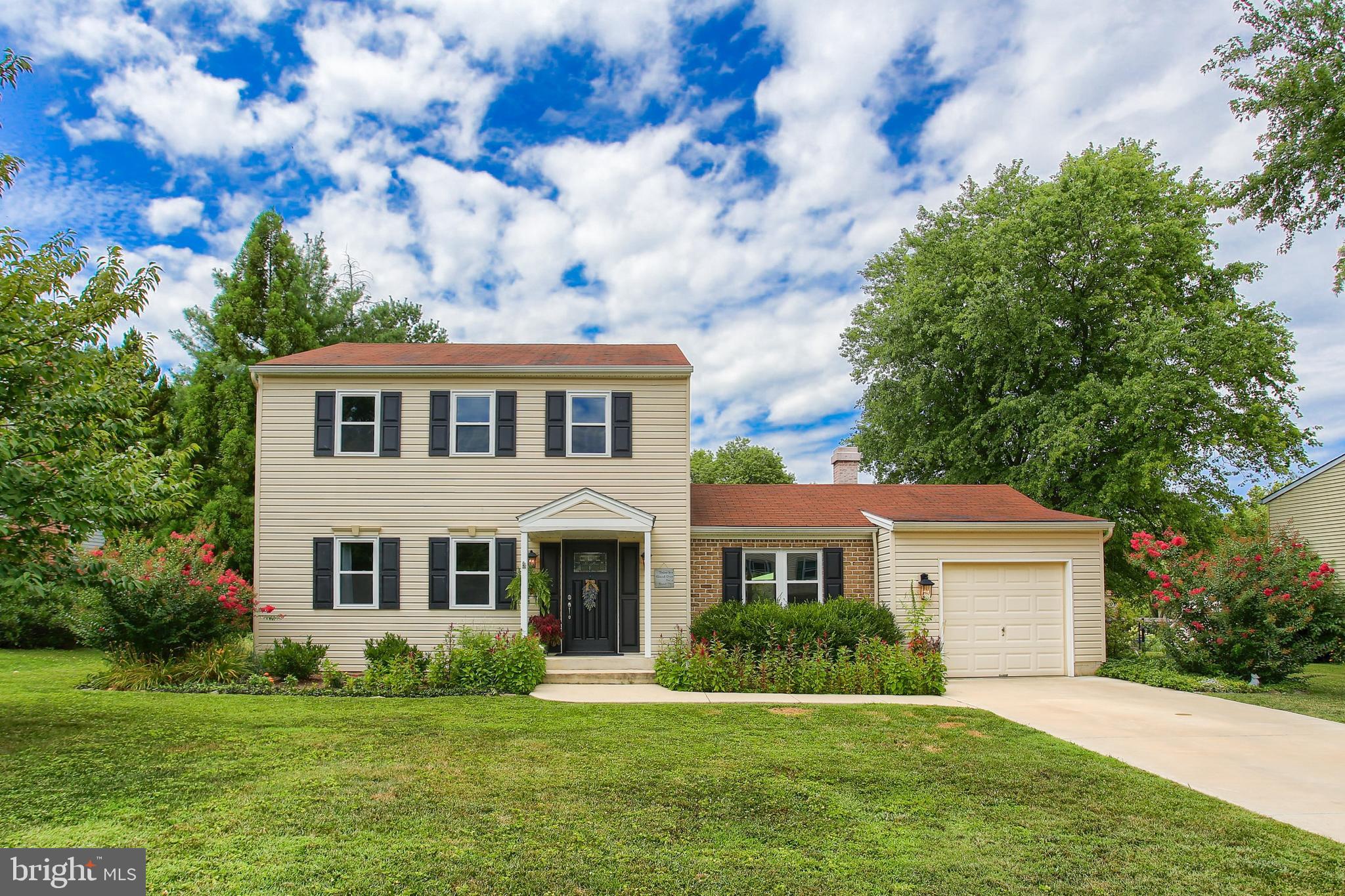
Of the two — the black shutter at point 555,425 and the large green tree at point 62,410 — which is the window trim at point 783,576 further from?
the large green tree at point 62,410

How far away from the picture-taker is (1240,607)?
13562mm

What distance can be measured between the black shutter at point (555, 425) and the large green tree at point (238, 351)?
9966 mm

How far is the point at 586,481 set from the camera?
15086mm

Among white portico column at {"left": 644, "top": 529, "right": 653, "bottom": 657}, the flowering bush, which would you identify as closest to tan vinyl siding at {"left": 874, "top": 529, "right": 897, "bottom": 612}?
white portico column at {"left": 644, "top": 529, "right": 653, "bottom": 657}

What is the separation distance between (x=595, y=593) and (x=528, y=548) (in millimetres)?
1499

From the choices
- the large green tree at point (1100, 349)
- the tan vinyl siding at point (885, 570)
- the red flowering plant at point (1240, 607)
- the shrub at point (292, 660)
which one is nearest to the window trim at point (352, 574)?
the shrub at point (292, 660)

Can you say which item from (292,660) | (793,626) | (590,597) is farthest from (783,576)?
(292,660)

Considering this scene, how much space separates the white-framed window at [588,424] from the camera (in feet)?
Result: 49.8

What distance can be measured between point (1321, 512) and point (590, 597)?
19400 millimetres

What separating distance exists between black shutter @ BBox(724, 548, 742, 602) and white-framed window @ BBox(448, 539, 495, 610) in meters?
4.29

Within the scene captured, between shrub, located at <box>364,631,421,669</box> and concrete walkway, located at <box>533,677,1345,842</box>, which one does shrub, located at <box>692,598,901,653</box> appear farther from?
shrub, located at <box>364,631,421,669</box>

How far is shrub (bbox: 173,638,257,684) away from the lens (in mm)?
12648

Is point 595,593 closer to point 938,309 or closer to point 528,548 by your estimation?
point 528,548

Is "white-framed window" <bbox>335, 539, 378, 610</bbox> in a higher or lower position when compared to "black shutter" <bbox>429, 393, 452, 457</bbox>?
lower
